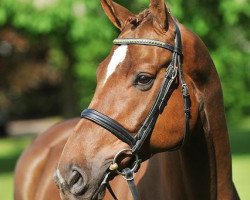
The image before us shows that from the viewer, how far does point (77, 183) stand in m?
3.32

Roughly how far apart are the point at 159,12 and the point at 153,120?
1.82 feet

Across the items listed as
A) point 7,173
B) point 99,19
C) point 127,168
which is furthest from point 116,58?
point 7,173

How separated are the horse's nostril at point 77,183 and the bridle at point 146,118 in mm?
89

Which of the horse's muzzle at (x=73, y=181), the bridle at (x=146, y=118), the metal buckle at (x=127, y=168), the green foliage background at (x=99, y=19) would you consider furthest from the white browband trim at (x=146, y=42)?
the green foliage background at (x=99, y=19)

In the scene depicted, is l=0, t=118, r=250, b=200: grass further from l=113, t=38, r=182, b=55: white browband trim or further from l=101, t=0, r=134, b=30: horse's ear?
l=113, t=38, r=182, b=55: white browband trim

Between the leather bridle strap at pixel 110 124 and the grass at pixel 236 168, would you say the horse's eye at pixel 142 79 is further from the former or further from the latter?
the grass at pixel 236 168

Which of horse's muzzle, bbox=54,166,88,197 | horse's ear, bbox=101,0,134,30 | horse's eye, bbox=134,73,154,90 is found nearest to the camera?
horse's muzzle, bbox=54,166,88,197

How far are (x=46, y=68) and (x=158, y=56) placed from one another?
27016 mm

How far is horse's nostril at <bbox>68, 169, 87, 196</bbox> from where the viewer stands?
3305 mm

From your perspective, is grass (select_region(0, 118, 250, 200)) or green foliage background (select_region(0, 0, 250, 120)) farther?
green foliage background (select_region(0, 0, 250, 120))

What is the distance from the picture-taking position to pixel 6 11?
1376cm

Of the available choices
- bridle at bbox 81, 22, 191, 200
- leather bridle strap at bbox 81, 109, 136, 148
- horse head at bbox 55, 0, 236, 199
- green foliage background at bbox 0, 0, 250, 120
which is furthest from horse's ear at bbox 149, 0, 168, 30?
green foliage background at bbox 0, 0, 250, 120

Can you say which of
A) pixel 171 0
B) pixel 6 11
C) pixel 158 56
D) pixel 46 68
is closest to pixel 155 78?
pixel 158 56

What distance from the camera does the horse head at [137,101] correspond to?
3.33m
